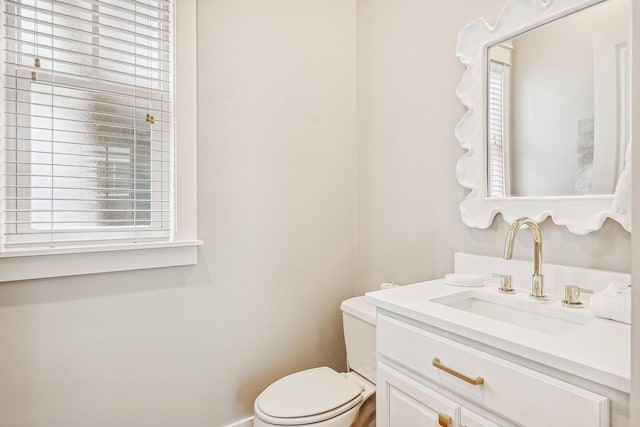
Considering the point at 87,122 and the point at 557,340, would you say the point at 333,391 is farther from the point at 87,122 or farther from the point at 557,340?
the point at 87,122

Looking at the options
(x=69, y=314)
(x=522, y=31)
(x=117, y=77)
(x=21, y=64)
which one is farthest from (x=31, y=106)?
(x=522, y=31)

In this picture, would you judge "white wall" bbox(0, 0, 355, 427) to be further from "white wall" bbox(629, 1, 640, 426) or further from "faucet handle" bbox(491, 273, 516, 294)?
"white wall" bbox(629, 1, 640, 426)

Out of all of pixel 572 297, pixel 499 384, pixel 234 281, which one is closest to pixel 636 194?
pixel 499 384

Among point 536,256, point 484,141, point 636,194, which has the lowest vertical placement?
point 536,256

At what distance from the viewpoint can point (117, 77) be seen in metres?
1.36

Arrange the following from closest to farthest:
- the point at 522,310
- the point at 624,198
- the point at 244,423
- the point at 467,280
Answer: the point at 624,198 → the point at 522,310 → the point at 467,280 → the point at 244,423

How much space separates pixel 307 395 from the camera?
1354 millimetres

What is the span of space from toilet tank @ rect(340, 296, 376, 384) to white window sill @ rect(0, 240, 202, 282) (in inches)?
28.1

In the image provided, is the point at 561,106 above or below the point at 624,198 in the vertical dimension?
above

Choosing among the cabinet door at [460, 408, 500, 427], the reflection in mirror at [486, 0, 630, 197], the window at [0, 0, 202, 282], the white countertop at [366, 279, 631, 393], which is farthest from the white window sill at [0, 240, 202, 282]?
the reflection in mirror at [486, 0, 630, 197]

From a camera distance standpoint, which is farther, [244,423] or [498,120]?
[244,423]

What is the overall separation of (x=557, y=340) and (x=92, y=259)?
55.3 inches

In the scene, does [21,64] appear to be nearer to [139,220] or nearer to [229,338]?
[139,220]

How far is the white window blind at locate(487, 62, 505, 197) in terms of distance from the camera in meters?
1.28
